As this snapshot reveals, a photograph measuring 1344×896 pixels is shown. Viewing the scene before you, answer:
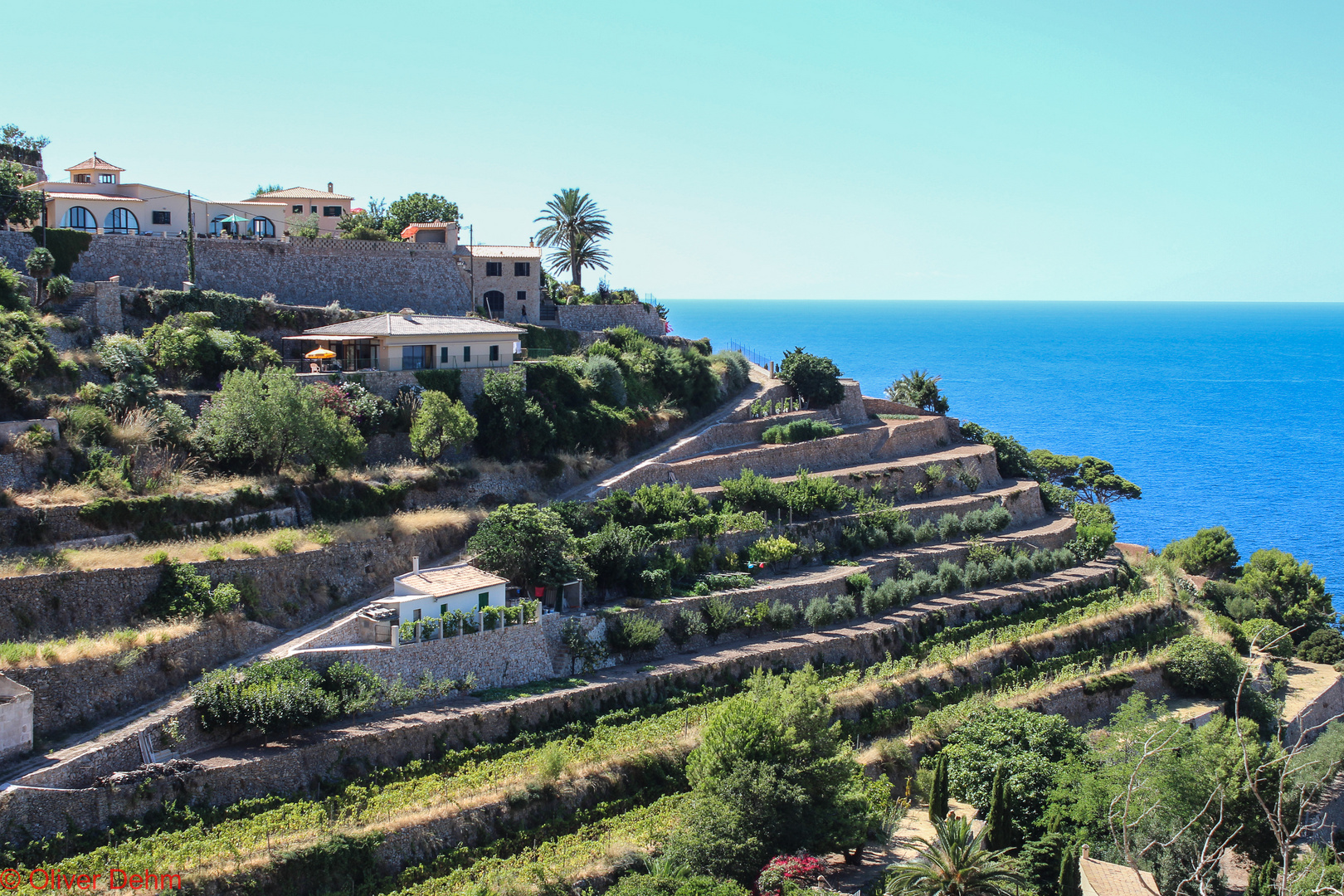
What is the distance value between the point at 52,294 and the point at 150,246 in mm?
5687

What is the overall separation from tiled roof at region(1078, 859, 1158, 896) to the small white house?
17.7 meters

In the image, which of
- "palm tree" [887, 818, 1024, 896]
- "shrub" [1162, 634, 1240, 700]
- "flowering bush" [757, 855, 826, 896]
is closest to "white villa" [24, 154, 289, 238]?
"flowering bush" [757, 855, 826, 896]

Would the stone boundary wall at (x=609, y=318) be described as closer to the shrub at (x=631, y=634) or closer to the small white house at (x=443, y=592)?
the shrub at (x=631, y=634)

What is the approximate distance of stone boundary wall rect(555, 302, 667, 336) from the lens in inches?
2159

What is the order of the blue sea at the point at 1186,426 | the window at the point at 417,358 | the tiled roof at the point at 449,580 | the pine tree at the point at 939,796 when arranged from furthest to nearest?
the blue sea at the point at 1186,426 → the window at the point at 417,358 → the tiled roof at the point at 449,580 → the pine tree at the point at 939,796

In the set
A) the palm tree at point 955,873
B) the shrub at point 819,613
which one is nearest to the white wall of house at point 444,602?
the shrub at point 819,613

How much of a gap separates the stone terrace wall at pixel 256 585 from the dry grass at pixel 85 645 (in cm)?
66

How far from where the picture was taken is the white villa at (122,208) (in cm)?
4394

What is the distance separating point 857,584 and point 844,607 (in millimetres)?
1684

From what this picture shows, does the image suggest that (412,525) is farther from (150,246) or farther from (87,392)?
(150,246)

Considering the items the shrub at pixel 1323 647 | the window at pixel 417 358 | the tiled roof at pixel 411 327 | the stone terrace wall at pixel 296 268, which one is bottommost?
the shrub at pixel 1323 647

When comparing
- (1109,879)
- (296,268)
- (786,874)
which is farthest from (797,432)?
(1109,879)

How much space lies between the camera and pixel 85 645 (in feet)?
85.3

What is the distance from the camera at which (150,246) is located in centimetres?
4297
